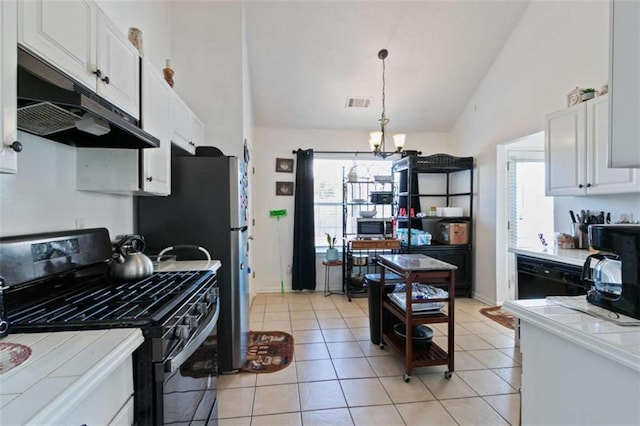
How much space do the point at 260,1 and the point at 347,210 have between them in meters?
3.15

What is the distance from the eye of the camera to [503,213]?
14.2ft

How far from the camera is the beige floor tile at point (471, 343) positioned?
10.1 ft

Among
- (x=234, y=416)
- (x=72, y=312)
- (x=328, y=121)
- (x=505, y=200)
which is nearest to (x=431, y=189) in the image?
(x=505, y=200)

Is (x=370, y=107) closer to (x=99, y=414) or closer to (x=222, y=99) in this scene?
(x=222, y=99)

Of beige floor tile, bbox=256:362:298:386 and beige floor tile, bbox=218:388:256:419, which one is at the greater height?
beige floor tile, bbox=256:362:298:386

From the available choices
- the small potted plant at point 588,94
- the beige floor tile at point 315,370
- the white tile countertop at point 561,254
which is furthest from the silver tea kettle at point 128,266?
the small potted plant at point 588,94

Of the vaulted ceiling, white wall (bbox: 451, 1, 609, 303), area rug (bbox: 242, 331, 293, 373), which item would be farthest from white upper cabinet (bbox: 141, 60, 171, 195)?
white wall (bbox: 451, 1, 609, 303)

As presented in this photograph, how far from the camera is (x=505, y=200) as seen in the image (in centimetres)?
430

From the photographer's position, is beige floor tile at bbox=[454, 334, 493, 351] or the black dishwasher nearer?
the black dishwasher

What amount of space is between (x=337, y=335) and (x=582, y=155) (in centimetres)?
283

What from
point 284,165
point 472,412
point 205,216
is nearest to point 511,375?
point 472,412

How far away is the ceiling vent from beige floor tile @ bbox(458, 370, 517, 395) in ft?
11.9

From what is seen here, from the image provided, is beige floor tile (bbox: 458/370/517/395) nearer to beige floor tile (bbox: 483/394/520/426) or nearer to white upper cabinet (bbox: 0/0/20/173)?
beige floor tile (bbox: 483/394/520/426)

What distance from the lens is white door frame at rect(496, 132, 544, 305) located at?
14.0ft
